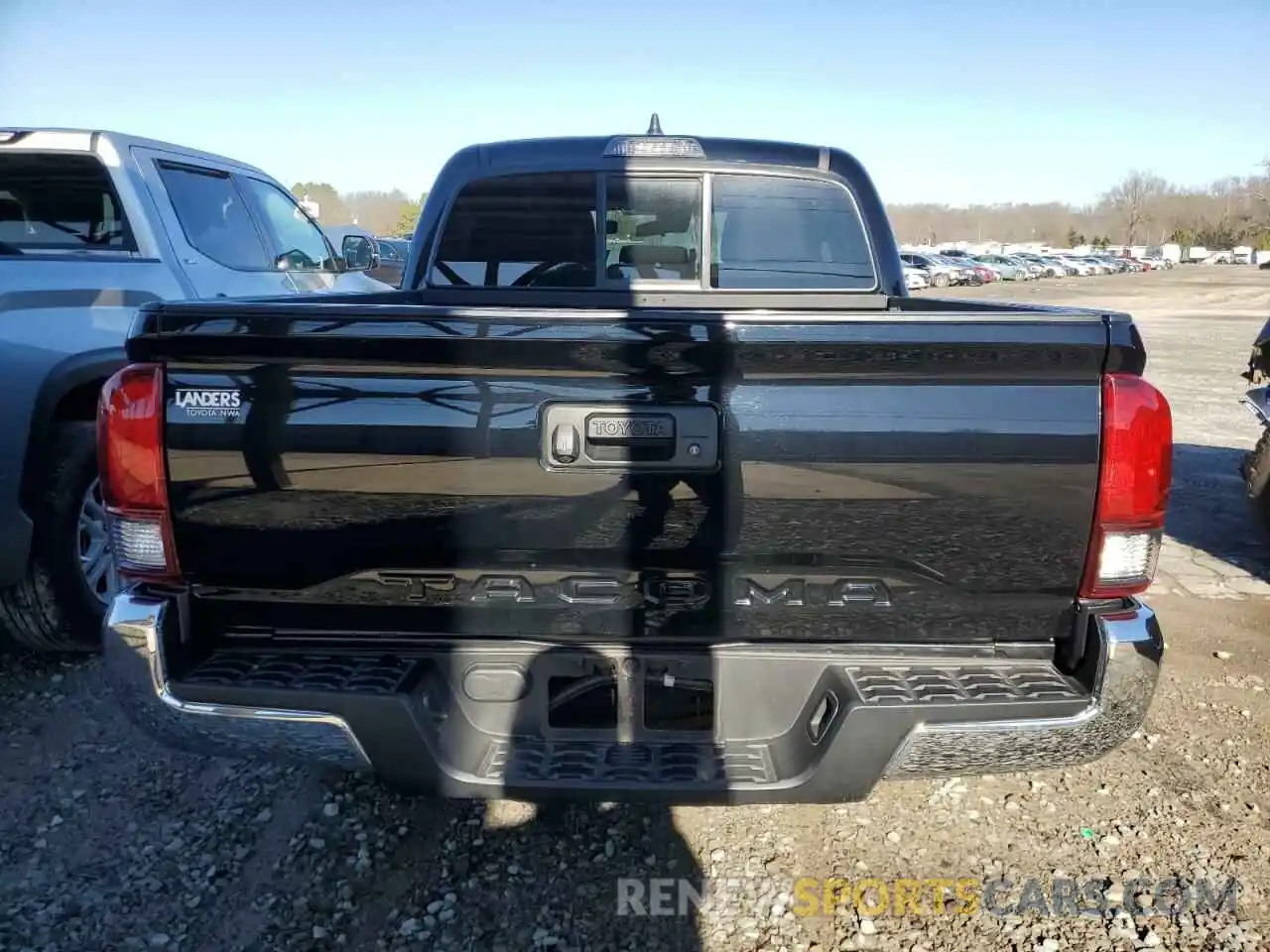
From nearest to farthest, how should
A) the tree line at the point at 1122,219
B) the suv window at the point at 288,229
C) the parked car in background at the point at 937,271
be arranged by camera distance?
1. the suv window at the point at 288,229
2. the parked car in background at the point at 937,271
3. the tree line at the point at 1122,219

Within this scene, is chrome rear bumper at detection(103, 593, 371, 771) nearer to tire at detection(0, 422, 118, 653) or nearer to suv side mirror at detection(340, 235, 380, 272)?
tire at detection(0, 422, 118, 653)

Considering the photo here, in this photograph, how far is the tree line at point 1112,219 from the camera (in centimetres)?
11406

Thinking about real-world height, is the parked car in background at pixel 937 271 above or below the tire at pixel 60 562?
Answer: below

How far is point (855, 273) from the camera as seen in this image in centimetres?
401

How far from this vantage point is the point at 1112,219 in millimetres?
131125

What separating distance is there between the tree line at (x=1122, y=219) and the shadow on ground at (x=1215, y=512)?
327 ft

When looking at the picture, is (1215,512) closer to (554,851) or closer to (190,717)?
(554,851)

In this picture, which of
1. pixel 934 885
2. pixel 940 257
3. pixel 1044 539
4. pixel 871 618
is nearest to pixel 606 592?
pixel 871 618

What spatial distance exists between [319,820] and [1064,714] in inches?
85.4

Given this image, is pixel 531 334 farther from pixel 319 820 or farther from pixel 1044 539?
pixel 319 820

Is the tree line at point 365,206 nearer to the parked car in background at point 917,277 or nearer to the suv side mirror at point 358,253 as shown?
the parked car in background at point 917,277

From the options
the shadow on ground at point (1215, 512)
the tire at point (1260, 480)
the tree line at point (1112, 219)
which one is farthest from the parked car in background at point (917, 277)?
the tree line at point (1112, 219)

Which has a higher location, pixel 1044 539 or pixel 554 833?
pixel 1044 539

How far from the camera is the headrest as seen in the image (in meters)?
4.02
